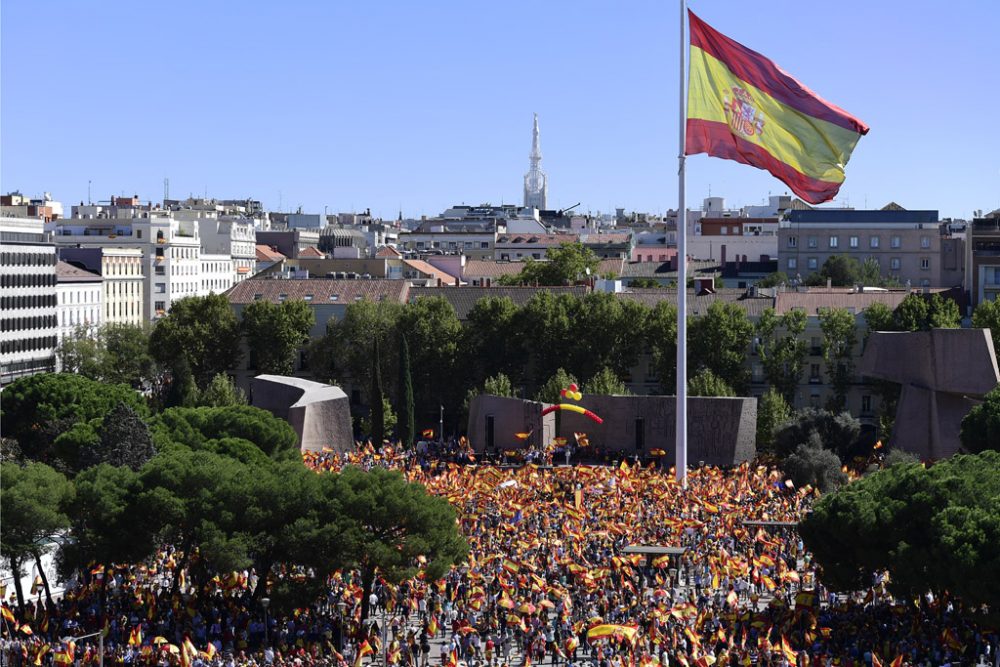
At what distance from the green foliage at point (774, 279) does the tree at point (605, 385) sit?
105ft

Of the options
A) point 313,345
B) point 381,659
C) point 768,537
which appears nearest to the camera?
point 381,659

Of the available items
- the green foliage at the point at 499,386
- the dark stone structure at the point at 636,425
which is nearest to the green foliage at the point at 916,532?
the dark stone structure at the point at 636,425

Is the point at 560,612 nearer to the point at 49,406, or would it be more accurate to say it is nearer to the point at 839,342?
the point at 49,406

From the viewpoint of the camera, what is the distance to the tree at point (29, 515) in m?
34.5

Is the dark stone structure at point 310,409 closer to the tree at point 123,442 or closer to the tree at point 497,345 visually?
the tree at point 123,442

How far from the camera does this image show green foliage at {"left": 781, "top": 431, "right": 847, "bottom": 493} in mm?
49781

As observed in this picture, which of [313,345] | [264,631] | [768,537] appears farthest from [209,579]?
[313,345]

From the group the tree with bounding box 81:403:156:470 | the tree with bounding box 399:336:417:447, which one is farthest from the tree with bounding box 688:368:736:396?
the tree with bounding box 81:403:156:470

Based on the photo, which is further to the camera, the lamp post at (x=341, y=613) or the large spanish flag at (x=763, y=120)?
the large spanish flag at (x=763, y=120)

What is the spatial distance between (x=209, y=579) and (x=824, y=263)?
8326cm

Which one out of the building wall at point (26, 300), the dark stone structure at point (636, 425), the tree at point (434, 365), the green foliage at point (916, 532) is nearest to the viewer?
the green foliage at point (916, 532)

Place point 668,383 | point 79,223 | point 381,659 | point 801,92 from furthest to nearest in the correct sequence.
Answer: point 79,223 < point 668,383 < point 801,92 < point 381,659

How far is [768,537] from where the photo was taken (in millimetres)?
40906

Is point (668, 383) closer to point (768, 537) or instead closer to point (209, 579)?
point (768, 537)
